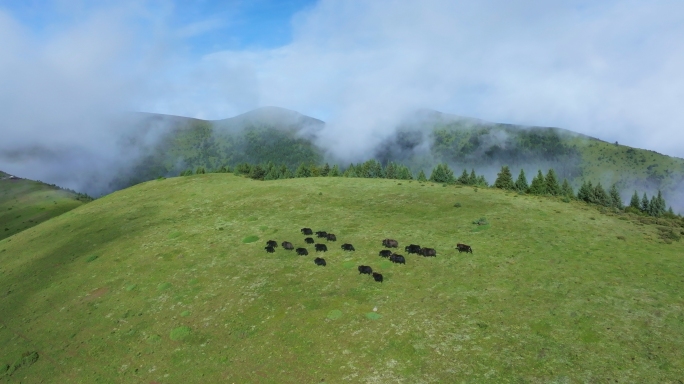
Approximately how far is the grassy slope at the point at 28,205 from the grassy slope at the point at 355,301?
89582 mm

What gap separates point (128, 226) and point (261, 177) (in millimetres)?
43517

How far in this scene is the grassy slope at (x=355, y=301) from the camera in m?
25.1

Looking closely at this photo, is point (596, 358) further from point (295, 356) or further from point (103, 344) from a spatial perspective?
point (103, 344)

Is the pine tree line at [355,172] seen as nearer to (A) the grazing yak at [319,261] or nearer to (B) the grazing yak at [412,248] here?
(A) the grazing yak at [319,261]

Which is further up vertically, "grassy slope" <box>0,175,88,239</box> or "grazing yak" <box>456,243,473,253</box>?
"grazing yak" <box>456,243,473,253</box>

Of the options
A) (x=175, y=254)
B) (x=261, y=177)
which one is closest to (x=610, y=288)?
(x=175, y=254)

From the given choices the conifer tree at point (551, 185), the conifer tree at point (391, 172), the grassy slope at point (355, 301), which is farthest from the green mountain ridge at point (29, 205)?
the conifer tree at point (551, 185)

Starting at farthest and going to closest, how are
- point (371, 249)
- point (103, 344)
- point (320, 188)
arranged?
1. point (320, 188)
2. point (371, 249)
3. point (103, 344)

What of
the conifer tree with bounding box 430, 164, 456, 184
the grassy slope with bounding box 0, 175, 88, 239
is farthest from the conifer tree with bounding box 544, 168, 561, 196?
the grassy slope with bounding box 0, 175, 88, 239

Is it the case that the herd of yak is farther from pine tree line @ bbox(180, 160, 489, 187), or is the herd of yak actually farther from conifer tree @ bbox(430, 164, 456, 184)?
conifer tree @ bbox(430, 164, 456, 184)

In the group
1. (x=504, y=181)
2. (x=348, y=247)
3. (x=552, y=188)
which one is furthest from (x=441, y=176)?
(x=348, y=247)

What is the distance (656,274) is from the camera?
3478 centimetres

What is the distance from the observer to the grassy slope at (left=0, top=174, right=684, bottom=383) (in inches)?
988

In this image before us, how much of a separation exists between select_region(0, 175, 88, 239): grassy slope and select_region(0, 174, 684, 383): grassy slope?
89.6 m
